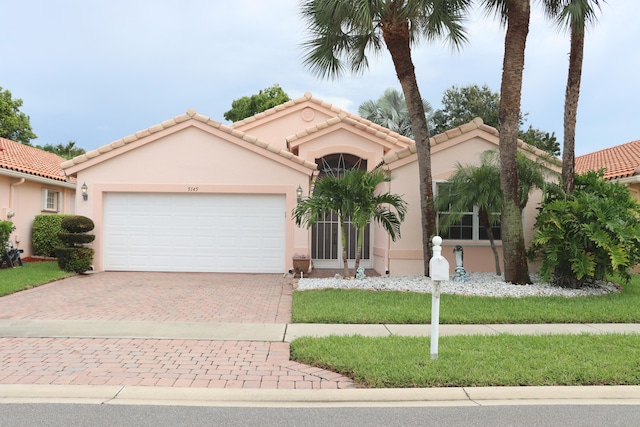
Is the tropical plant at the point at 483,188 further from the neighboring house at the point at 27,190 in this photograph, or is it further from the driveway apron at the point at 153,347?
the neighboring house at the point at 27,190

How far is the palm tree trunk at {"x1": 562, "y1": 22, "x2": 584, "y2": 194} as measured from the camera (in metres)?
11.2

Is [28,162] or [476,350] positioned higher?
[28,162]

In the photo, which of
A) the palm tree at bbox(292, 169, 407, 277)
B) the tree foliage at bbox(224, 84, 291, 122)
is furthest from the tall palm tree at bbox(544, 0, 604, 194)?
the tree foliage at bbox(224, 84, 291, 122)

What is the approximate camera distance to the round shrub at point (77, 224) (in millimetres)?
13047

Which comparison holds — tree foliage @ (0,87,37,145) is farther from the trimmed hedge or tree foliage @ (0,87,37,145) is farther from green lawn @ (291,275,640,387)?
green lawn @ (291,275,640,387)

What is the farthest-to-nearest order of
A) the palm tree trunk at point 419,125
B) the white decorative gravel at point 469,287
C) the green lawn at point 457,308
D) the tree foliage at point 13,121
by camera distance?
the tree foliage at point 13,121 < the palm tree trunk at point 419,125 < the white decorative gravel at point 469,287 < the green lawn at point 457,308

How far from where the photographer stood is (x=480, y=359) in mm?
5625

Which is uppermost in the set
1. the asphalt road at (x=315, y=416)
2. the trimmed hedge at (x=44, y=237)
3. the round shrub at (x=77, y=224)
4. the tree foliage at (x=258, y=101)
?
the tree foliage at (x=258, y=101)

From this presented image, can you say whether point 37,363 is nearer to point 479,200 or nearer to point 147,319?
point 147,319

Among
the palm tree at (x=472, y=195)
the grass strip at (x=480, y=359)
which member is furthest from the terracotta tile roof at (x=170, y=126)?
the grass strip at (x=480, y=359)

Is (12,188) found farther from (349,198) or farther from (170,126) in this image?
(349,198)

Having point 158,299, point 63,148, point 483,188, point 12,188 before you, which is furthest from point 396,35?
point 63,148

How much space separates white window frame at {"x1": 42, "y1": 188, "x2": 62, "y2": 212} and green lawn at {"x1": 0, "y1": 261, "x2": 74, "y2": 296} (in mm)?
4470

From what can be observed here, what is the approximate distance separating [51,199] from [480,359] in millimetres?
18489
